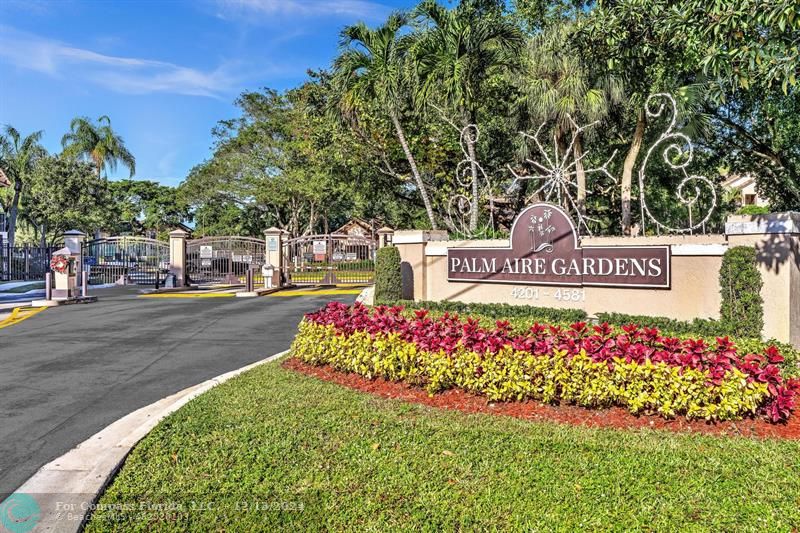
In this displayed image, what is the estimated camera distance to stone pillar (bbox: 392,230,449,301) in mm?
11586

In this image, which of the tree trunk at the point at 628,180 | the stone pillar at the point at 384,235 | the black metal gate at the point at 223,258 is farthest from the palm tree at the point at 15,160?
the tree trunk at the point at 628,180

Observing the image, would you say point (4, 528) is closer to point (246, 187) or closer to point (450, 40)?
point (450, 40)

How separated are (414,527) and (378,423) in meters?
1.73

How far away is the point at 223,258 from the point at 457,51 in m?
18.8

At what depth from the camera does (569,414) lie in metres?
5.11

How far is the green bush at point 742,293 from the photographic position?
7.31 m

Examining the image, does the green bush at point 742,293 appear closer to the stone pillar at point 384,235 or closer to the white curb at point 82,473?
the white curb at point 82,473

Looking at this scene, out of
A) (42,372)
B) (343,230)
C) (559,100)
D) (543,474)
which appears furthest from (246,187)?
(543,474)

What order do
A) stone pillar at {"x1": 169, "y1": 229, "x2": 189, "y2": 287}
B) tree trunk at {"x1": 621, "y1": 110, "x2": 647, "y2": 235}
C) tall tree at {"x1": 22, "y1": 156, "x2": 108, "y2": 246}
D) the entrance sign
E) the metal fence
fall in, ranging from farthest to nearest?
tall tree at {"x1": 22, "y1": 156, "x2": 108, "y2": 246}
the metal fence
stone pillar at {"x1": 169, "y1": 229, "x2": 189, "y2": 287}
tree trunk at {"x1": 621, "y1": 110, "x2": 647, "y2": 235}
the entrance sign

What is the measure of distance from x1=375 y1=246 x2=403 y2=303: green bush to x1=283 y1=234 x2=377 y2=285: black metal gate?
12.6m

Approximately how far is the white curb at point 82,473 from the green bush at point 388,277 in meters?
6.07

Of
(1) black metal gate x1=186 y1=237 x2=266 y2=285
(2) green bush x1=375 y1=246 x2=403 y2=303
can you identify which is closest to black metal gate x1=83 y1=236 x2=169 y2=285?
(1) black metal gate x1=186 y1=237 x2=266 y2=285

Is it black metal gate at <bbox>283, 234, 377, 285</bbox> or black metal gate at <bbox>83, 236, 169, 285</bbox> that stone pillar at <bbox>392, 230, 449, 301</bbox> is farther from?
black metal gate at <bbox>83, 236, 169, 285</bbox>

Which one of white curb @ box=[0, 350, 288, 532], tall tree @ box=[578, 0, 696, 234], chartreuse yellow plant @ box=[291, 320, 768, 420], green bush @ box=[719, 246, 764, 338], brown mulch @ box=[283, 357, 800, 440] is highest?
tall tree @ box=[578, 0, 696, 234]
